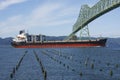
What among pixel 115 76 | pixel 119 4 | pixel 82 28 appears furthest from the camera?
pixel 82 28

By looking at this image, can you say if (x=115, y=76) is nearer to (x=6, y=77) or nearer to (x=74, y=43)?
(x=6, y=77)

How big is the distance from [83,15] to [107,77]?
139 metres

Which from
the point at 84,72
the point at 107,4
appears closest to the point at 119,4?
the point at 107,4

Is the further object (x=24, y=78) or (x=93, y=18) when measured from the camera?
(x=93, y=18)

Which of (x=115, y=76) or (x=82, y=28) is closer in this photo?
(x=115, y=76)

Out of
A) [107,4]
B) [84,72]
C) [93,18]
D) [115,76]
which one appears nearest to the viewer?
[115,76]

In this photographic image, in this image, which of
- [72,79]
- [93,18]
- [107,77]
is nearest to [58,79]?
[72,79]

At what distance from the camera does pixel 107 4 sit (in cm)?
12519

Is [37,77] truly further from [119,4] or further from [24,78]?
[119,4]

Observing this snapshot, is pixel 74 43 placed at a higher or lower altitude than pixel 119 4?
lower

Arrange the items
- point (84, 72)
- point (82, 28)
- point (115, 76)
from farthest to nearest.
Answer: point (82, 28) → point (84, 72) → point (115, 76)

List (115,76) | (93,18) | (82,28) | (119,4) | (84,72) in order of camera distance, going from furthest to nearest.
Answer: (82,28), (93,18), (119,4), (84,72), (115,76)

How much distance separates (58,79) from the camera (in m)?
59.0

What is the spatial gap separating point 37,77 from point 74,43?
138342 millimetres
